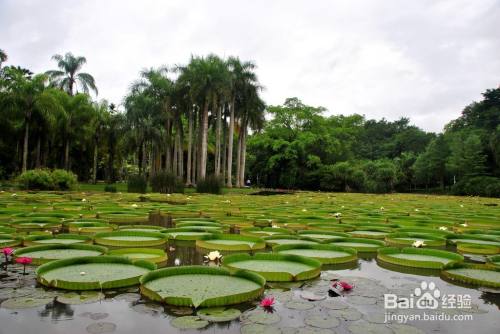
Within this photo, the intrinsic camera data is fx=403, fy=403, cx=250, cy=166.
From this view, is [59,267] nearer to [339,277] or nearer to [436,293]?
[339,277]

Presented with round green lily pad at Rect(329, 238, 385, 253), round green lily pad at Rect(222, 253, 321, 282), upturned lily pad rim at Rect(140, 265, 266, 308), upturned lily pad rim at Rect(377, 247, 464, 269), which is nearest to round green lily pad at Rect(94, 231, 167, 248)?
round green lily pad at Rect(222, 253, 321, 282)

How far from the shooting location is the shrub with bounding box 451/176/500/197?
3800 centimetres

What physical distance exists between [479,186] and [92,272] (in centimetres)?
4297

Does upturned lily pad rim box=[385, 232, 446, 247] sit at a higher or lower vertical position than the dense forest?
lower

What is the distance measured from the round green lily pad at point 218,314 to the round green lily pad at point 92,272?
1171mm

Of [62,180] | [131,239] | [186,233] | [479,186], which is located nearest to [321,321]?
[131,239]

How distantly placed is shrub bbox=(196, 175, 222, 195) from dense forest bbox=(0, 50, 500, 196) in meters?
1.75

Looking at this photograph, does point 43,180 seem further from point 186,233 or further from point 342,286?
point 342,286

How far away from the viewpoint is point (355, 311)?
146 inches

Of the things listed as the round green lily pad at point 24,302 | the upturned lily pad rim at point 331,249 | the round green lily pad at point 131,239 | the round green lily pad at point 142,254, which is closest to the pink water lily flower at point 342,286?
the upturned lily pad rim at point 331,249

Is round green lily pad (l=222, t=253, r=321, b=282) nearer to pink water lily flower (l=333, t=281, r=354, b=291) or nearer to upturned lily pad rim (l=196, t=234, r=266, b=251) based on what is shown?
pink water lily flower (l=333, t=281, r=354, b=291)

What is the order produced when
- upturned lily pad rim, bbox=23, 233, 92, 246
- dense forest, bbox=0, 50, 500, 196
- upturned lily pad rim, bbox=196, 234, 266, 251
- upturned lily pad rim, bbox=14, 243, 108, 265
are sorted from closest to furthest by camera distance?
upturned lily pad rim, bbox=14, 243, 108, 265, upturned lily pad rim, bbox=23, 233, 92, 246, upturned lily pad rim, bbox=196, 234, 266, 251, dense forest, bbox=0, 50, 500, 196

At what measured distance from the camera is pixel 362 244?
7270mm

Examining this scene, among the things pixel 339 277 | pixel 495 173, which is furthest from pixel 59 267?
pixel 495 173
